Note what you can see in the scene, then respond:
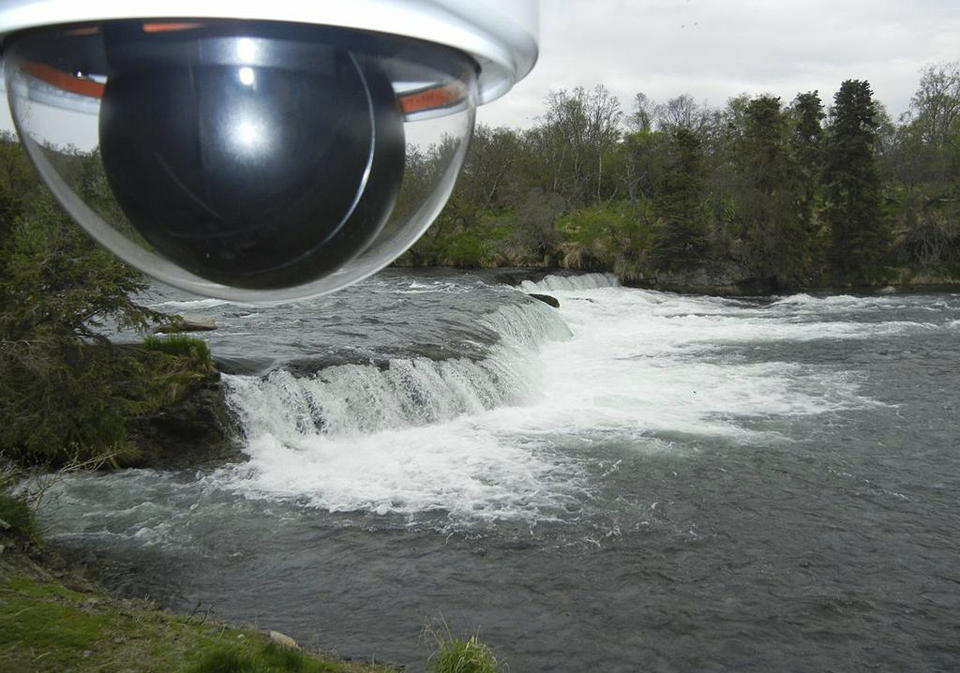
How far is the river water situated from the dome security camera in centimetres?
505

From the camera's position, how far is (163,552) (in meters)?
6.84

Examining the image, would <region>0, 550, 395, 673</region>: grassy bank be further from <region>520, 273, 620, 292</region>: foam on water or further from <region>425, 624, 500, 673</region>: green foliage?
<region>520, 273, 620, 292</region>: foam on water

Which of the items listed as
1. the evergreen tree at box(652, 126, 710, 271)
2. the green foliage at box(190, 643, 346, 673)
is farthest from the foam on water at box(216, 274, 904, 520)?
the evergreen tree at box(652, 126, 710, 271)

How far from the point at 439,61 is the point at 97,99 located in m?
0.31

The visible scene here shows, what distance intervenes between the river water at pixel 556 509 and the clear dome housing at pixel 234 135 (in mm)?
5023

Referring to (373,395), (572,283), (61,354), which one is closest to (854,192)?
(572,283)

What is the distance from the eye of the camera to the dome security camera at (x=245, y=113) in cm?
65

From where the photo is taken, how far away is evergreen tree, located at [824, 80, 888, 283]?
30.5 meters

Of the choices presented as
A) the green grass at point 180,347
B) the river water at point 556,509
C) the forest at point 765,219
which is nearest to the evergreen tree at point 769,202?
the forest at point 765,219

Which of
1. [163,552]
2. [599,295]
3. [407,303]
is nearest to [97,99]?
[163,552]

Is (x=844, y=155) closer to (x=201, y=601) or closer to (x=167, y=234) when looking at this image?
(x=201, y=601)

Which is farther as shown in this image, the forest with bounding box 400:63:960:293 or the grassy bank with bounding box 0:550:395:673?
the forest with bounding box 400:63:960:293

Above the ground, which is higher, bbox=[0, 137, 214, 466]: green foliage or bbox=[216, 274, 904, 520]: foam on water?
bbox=[0, 137, 214, 466]: green foliage

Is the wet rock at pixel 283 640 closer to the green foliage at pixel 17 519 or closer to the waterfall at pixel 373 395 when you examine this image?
the green foliage at pixel 17 519
